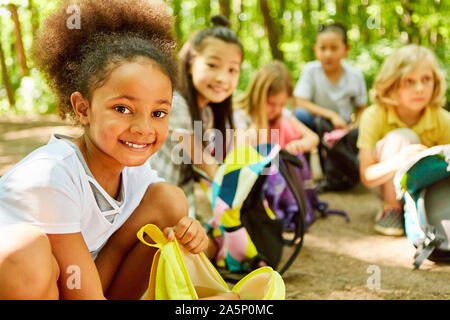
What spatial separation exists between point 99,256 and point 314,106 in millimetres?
2722

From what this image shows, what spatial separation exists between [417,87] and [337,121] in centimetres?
117

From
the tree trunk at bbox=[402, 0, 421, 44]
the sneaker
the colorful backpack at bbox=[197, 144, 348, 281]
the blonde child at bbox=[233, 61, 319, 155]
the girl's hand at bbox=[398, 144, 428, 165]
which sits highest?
the tree trunk at bbox=[402, 0, 421, 44]

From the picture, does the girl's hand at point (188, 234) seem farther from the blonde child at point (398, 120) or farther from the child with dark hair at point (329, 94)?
the child with dark hair at point (329, 94)

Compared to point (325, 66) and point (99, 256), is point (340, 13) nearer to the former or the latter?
point (325, 66)

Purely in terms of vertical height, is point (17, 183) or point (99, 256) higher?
point (17, 183)

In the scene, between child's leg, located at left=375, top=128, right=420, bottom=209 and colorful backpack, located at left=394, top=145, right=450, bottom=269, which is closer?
colorful backpack, located at left=394, top=145, right=450, bottom=269

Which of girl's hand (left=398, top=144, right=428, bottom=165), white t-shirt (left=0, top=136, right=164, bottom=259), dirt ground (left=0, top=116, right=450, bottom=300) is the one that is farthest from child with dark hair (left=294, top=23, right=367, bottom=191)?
white t-shirt (left=0, top=136, right=164, bottom=259)

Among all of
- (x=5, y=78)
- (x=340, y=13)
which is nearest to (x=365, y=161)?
(x=340, y=13)

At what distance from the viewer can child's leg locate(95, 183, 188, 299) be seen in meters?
1.44

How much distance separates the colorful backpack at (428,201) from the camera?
1949 mm

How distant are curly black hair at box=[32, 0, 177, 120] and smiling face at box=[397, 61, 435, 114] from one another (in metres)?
1.57

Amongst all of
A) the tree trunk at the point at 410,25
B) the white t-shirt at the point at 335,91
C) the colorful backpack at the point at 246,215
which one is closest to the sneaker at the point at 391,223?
the colorful backpack at the point at 246,215

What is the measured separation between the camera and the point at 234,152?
2.07m

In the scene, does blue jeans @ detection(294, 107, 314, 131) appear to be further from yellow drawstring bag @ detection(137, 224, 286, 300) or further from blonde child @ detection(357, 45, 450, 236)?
yellow drawstring bag @ detection(137, 224, 286, 300)
